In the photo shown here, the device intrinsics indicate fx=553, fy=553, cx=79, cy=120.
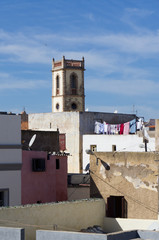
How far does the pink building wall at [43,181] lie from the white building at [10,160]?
0.52 meters

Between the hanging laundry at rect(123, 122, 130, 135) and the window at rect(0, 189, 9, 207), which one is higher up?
the hanging laundry at rect(123, 122, 130, 135)

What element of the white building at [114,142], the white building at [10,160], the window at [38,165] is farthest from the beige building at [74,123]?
the white building at [10,160]

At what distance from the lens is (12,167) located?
22719 mm

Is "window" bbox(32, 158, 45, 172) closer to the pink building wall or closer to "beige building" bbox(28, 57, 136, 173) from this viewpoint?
the pink building wall

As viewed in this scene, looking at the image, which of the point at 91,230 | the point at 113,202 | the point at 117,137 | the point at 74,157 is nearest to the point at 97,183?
the point at 113,202

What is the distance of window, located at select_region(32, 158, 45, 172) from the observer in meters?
24.0

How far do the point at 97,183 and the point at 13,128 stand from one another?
451 centimetres

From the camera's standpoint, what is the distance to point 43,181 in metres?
24.8

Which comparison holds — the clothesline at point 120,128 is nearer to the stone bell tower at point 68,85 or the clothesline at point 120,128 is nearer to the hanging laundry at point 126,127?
the hanging laundry at point 126,127

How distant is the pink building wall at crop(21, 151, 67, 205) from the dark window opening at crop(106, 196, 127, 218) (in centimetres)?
292

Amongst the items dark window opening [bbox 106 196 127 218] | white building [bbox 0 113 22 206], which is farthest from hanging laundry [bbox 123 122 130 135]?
white building [bbox 0 113 22 206]

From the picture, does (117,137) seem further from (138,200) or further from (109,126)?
(138,200)

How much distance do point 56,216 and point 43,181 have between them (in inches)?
189

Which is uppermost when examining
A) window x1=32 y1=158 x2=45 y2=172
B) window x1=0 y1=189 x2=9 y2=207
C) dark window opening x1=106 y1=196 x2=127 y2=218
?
window x1=32 y1=158 x2=45 y2=172
